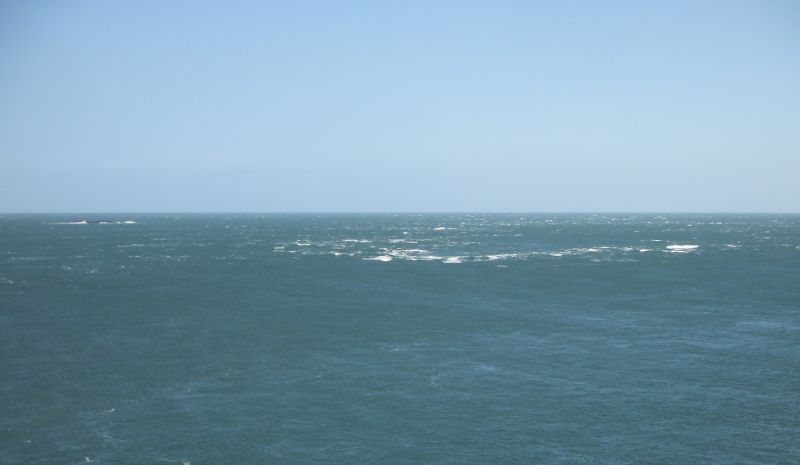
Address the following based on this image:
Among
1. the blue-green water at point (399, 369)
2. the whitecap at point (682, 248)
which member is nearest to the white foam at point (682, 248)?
the whitecap at point (682, 248)

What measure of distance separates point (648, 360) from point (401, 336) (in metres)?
23.2

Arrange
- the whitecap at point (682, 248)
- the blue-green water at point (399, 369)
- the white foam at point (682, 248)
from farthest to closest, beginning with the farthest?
the whitecap at point (682, 248)
the white foam at point (682, 248)
the blue-green water at point (399, 369)

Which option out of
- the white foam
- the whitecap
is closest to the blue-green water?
the white foam

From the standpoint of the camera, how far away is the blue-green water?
3459cm

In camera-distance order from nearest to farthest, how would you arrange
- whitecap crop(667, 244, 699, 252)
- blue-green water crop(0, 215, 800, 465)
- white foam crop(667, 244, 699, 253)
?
blue-green water crop(0, 215, 800, 465), white foam crop(667, 244, 699, 253), whitecap crop(667, 244, 699, 252)

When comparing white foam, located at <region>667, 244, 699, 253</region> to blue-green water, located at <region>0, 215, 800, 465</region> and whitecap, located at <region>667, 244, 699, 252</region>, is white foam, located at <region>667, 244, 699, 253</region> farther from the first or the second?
blue-green water, located at <region>0, 215, 800, 465</region>

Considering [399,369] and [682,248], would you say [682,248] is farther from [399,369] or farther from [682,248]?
[399,369]

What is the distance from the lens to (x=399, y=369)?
4850 cm

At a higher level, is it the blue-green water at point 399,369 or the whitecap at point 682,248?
the whitecap at point 682,248

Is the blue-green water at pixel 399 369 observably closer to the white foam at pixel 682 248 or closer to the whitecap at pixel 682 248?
the white foam at pixel 682 248

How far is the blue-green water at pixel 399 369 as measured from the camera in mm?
34594

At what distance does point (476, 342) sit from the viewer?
57.4 meters

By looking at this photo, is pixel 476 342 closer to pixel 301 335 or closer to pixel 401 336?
pixel 401 336

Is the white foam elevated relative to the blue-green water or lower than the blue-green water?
elevated
